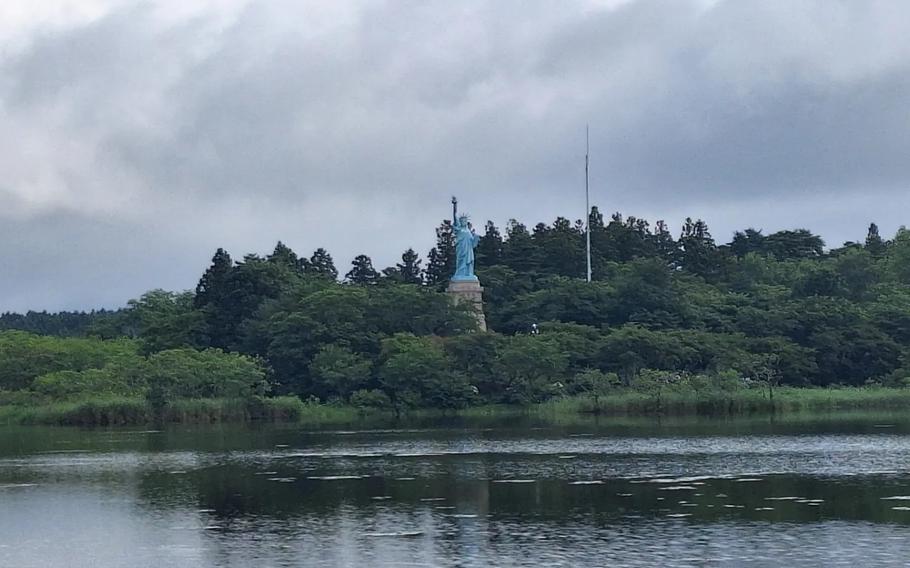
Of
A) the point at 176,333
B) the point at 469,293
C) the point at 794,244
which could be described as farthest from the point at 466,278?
the point at 794,244

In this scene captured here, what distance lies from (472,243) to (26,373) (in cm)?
2727

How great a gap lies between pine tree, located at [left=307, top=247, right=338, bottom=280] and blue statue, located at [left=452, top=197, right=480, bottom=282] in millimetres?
24280

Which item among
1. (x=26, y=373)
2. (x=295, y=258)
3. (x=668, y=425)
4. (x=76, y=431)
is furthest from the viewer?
(x=295, y=258)

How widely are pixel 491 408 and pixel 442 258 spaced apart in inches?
1348

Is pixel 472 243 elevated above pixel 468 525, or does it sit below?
above

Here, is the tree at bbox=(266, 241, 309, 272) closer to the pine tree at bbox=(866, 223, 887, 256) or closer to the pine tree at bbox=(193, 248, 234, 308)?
the pine tree at bbox=(193, 248, 234, 308)

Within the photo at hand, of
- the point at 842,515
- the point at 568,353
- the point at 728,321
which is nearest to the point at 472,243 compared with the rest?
the point at 568,353

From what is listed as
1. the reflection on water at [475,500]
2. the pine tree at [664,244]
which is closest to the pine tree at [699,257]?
the pine tree at [664,244]

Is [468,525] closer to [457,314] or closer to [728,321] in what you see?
[457,314]

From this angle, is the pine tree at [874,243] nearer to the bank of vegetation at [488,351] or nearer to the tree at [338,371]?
the bank of vegetation at [488,351]

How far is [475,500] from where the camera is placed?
3419cm

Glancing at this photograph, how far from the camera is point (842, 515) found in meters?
29.5

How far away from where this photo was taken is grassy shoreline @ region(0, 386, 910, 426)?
225ft

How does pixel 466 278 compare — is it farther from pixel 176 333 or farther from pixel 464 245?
pixel 176 333
